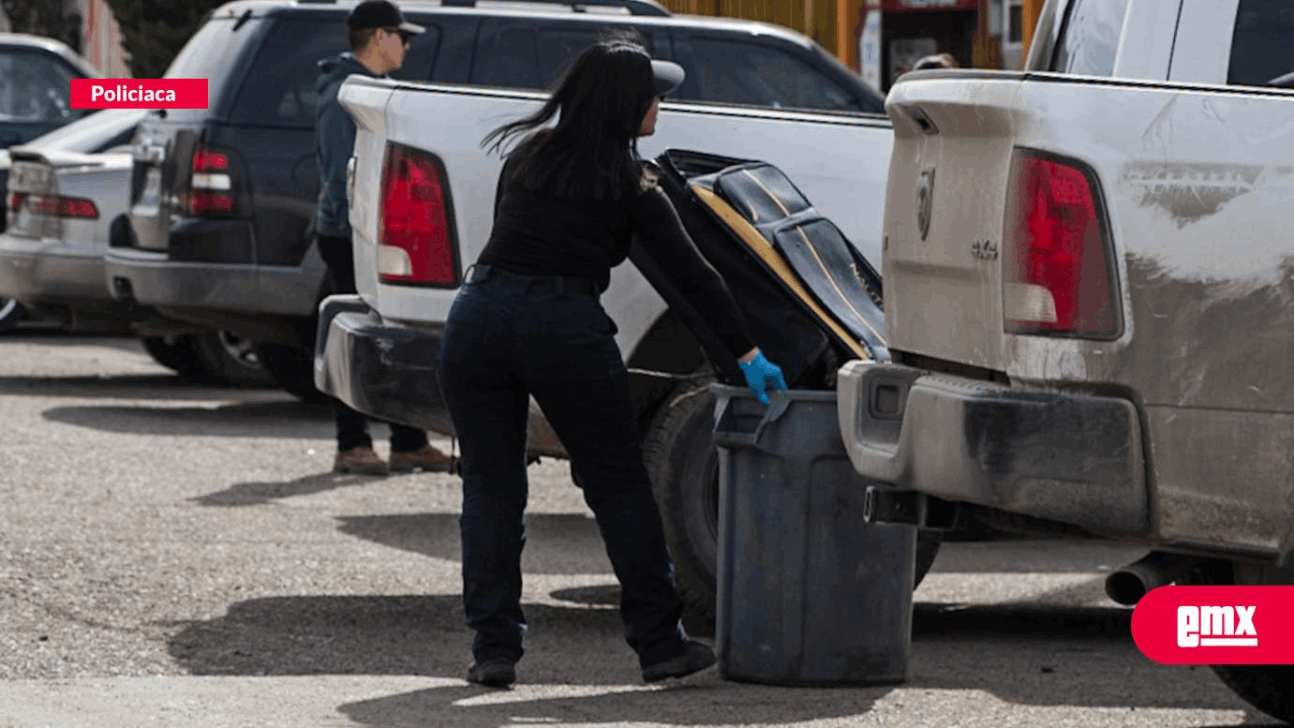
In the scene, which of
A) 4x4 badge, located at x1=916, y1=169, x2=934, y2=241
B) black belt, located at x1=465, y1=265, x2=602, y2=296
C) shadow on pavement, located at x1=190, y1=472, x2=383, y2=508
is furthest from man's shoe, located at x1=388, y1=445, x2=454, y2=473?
4x4 badge, located at x1=916, y1=169, x2=934, y2=241

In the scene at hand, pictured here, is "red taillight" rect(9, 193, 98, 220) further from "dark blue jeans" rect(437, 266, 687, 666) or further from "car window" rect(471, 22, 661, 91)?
"dark blue jeans" rect(437, 266, 687, 666)

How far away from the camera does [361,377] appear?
848cm

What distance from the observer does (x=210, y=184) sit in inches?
510

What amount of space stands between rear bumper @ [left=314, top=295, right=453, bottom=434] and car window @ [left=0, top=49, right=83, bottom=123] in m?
11.1

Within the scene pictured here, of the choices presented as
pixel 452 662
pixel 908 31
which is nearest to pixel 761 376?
pixel 452 662

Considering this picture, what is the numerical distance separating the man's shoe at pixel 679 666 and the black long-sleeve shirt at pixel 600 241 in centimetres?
80

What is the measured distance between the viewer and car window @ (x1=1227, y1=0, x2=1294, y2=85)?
18.6 feet

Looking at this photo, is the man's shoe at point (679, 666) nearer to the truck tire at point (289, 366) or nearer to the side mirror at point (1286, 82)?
the side mirror at point (1286, 82)

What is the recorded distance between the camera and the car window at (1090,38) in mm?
5871

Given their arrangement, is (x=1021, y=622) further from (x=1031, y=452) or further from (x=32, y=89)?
(x=32, y=89)

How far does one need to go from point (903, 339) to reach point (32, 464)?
21.0 feet

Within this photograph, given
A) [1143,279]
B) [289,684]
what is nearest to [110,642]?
[289,684]

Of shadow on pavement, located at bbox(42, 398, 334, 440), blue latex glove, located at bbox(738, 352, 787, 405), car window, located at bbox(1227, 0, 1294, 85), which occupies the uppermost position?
car window, located at bbox(1227, 0, 1294, 85)

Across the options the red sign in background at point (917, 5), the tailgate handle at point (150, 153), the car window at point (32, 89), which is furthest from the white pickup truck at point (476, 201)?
the red sign in background at point (917, 5)
